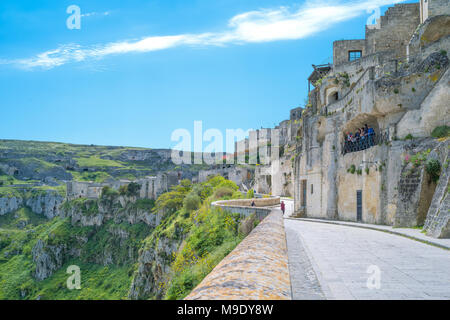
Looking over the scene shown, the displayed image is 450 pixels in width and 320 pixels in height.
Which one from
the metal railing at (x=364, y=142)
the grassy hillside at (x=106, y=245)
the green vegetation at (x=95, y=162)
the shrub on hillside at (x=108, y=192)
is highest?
the green vegetation at (x=95, y=162)

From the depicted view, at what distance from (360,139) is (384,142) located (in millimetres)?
3189

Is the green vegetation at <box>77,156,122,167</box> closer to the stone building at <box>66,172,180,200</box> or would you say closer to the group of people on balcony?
the stone building at <box>66,172,180,200</box>

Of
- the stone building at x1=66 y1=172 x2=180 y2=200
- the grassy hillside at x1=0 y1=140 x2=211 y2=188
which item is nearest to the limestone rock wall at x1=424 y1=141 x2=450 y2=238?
the stone building at x1=66 y1=172 x2=180 y2=200

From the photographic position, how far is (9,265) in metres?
67.3

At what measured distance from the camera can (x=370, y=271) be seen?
6828 mm

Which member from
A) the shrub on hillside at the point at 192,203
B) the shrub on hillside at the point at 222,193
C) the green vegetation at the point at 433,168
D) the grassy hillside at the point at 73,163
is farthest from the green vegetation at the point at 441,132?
the grassy hillside at the point at 73,163

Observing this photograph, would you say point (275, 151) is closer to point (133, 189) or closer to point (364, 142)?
point (133, 189)

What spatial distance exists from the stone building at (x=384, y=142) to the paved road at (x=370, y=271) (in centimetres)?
304

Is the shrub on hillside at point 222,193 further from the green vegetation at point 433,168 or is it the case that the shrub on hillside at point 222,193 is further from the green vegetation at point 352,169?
the green vegetation at point 433,168

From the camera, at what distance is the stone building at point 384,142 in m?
15.0

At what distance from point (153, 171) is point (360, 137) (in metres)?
135

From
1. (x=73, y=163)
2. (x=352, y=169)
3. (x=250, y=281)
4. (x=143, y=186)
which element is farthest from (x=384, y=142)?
(x=73, y=163)

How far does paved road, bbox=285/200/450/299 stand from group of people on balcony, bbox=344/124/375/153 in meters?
10.5
